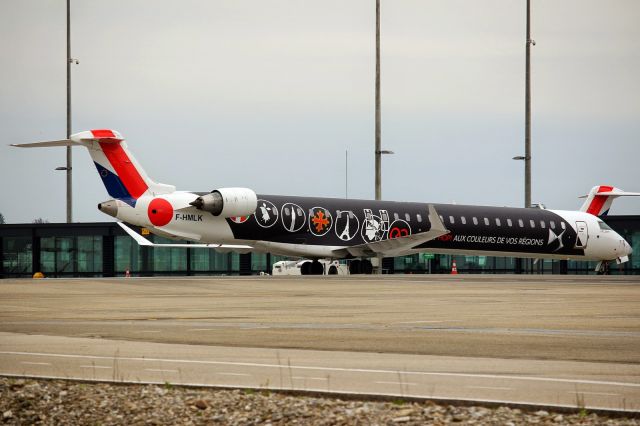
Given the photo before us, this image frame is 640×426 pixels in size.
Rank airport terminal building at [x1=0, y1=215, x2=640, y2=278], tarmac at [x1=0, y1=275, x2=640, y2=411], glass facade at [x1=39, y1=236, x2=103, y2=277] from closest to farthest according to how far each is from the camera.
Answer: tarmac at [x1=0, y1=275, x2=640, y2=411], airport terminal building at [x1=0, y1=215, x2=640, y2=278], glass facade at [x1=39, y1=236, x2=103, y2=277]

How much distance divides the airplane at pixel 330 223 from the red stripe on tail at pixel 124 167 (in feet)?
0.13

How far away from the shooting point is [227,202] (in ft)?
155

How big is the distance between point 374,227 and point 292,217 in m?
4.39

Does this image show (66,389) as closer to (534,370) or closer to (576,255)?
(534,370)

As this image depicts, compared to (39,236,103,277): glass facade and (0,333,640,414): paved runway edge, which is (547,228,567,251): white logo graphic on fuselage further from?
(0,333,640,414): paved runway edge

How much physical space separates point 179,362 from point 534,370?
12.5 feet

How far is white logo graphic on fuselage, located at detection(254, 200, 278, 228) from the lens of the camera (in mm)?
48938

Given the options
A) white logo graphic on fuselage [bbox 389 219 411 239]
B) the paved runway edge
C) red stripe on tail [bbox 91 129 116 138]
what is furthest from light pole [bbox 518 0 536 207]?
the paved runway edge

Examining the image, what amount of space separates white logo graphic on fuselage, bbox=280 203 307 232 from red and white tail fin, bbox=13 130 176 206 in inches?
252

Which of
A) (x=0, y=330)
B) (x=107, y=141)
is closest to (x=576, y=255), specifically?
(x=107, y=141)

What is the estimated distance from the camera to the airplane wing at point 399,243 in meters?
50.2

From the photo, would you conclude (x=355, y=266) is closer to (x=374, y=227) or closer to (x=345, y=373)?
(x=374, y=227)

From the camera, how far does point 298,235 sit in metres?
50.5

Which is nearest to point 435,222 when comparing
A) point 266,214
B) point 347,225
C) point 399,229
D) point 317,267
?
point 399,229
